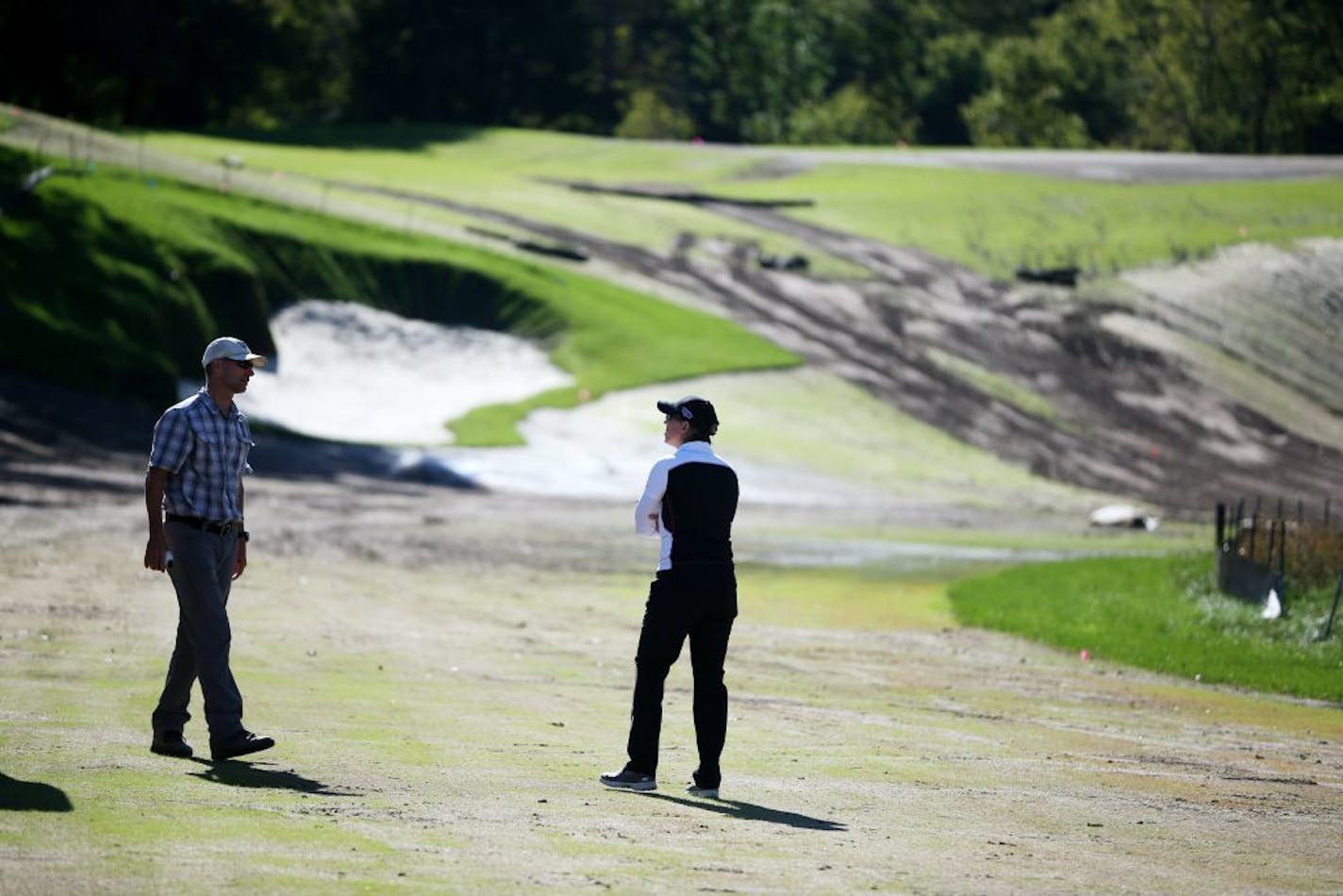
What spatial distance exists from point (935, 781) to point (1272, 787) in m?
2.43

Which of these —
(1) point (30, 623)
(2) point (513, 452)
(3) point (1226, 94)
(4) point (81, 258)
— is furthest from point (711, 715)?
(3) point (1226, 94)

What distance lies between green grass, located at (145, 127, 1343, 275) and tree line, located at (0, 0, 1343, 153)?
10.1 metres

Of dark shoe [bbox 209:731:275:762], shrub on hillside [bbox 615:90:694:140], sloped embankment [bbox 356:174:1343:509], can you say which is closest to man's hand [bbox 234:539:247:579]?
dark shoe [bbox 209:731:275:762]

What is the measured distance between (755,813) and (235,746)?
3344mm

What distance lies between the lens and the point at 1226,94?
122 meters

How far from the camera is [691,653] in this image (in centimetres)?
1304

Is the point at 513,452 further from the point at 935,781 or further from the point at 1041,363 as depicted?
the point at 935,781

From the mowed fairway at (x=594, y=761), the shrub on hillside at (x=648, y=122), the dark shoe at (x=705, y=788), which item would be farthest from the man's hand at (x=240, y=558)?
the shrub on hillside at (x=648, y=122)

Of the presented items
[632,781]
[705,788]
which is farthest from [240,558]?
[705,788]

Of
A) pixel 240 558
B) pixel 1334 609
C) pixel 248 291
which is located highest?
pixel 248 291

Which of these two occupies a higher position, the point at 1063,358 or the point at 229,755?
the point at 1063,358

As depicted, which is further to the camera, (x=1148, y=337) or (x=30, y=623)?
(x=1148, y=337)

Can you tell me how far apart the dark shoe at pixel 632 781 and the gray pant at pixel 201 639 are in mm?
2383

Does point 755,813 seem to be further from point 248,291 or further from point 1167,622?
point 248,291
